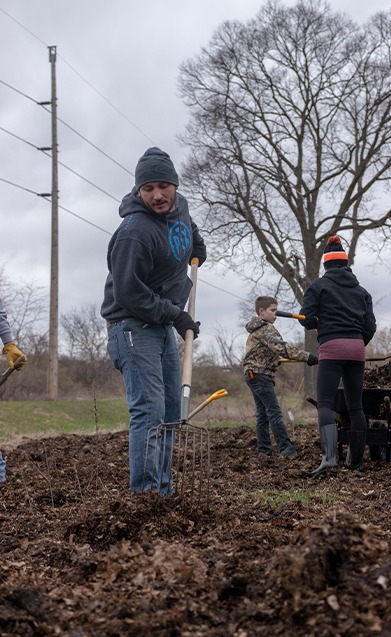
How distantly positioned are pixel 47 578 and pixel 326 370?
3.75m

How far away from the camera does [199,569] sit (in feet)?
8.67

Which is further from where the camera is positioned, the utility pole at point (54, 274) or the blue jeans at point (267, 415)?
the utility pole at point (54, 274)

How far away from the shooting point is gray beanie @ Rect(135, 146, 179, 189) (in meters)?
4.51

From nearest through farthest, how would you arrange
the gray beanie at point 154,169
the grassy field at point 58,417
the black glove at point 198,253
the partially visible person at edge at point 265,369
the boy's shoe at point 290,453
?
the gray beanie at point 154,169
the black glove at point 198,253
the boy's shoe at point 290,453
the partially visible person at edge at point 265,369
the grassy field at point 58,417

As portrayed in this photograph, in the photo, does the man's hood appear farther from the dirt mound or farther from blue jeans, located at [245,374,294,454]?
the dirt mound

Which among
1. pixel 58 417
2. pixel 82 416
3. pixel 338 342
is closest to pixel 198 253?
pixel 338 342

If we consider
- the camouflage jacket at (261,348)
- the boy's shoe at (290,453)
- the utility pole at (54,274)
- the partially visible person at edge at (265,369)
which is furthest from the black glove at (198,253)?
the utility pole at (54,274)

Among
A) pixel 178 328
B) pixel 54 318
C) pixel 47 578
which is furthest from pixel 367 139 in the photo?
pixel 47 578

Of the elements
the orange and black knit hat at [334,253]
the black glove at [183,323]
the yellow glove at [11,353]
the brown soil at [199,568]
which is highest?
the orange and black knit hat at [334,253]

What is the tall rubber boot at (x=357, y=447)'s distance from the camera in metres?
6.42

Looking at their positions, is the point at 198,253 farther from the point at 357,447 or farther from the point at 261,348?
the point at 261,348

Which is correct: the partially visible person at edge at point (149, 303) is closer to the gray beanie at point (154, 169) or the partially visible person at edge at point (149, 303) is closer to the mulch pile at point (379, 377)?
the gray beanie at point (154, 169)

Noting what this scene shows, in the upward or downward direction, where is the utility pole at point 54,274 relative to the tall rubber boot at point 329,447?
upward

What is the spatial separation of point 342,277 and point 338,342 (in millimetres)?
626
